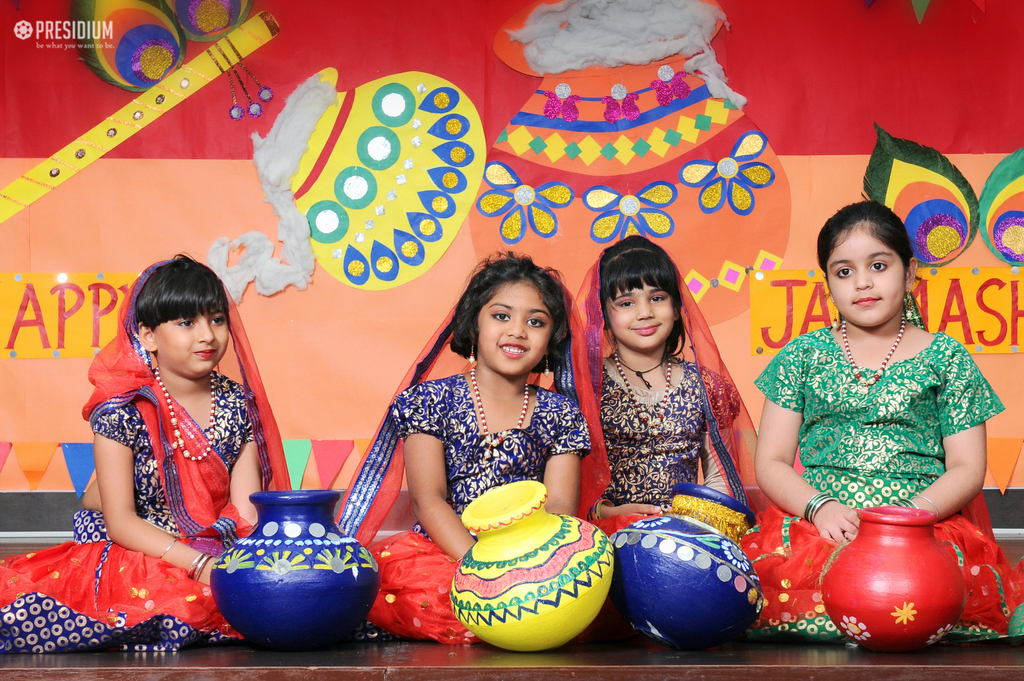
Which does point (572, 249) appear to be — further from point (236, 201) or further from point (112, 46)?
point (112, 46)

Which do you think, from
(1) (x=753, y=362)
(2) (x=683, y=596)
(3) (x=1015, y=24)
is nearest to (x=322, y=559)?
(2) (x=683, y=596)

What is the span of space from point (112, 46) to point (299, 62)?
0.90 meters

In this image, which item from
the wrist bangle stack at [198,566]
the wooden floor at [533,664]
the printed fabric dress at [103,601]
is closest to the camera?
the wooden floor at [533,664]

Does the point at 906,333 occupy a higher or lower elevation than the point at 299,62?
lower

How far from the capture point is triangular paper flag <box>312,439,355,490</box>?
429cm

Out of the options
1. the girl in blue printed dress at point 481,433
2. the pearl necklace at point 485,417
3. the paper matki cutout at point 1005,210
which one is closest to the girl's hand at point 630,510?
the girl in blue printed dress at point 481,433

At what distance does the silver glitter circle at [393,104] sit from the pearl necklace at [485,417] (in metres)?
2.19

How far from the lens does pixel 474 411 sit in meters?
2.43

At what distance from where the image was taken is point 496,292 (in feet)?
8.31

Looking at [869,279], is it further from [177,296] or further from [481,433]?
[177,296]

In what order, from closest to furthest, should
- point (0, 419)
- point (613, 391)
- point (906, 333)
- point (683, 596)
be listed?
point (683, 596) < point (906, 333) < point (613, 391) < point (0, 419)

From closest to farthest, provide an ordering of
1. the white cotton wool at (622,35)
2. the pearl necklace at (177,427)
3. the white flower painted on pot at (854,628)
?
the white flower painted on pot at (854,628) < the pearl necklace at (177,427) < the white cotton wool at (622,35)

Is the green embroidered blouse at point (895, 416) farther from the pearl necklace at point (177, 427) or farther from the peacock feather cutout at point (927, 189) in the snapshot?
the peacock feather cutout at point (927, 189)

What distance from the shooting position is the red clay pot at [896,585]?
171 centimetres
